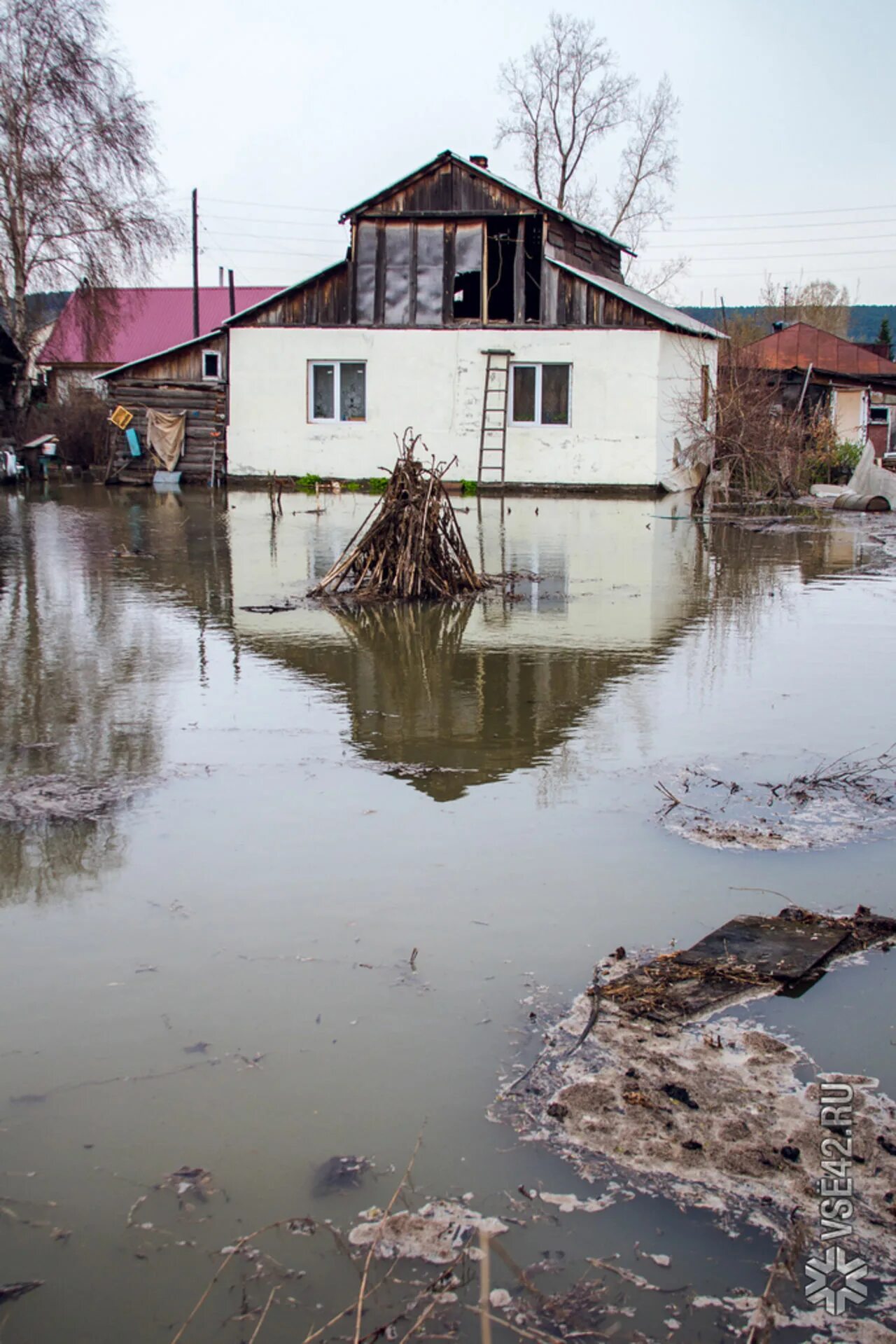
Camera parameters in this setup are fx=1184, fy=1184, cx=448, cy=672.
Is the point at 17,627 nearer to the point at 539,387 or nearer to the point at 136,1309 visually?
the point at 136,1309

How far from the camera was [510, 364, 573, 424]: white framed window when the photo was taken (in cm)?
2439

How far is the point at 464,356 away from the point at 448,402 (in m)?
0.98

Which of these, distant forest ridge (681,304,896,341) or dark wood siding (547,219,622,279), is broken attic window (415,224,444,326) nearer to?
dark wood siding (547,219,622,279)

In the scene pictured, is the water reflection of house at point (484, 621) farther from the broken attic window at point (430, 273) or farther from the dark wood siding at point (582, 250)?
the dark wood siding at point (582, 250)

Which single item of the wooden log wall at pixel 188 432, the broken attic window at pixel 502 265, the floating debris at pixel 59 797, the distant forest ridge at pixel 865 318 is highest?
the distant forest ridge at pixel 865 318

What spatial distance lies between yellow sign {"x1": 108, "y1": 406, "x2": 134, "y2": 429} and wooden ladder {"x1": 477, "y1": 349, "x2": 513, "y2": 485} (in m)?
8.02

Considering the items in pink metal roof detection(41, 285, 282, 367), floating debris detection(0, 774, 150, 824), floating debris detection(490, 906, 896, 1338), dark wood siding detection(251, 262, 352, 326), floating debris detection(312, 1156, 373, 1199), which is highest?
pink metal roof detection(41, 285, 282, 367)

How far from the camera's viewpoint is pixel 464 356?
80.5 feet

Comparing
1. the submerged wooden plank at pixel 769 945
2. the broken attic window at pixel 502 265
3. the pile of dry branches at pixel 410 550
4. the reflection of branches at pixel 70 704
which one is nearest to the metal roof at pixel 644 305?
the broken attic window at pixel 502 265

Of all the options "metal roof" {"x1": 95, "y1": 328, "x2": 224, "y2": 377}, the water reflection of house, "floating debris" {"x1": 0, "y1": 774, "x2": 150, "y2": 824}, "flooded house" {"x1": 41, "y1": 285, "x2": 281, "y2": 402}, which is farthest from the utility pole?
"floating debris" {"x1": 0, "y1": 774, "x2": 150, "y2": 824}

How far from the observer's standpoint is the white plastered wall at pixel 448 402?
2384 cm

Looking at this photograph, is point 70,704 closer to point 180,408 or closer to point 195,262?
point 180,408

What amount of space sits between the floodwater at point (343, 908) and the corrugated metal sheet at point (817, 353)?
1401 inches

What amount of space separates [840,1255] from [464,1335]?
2.42 feet
